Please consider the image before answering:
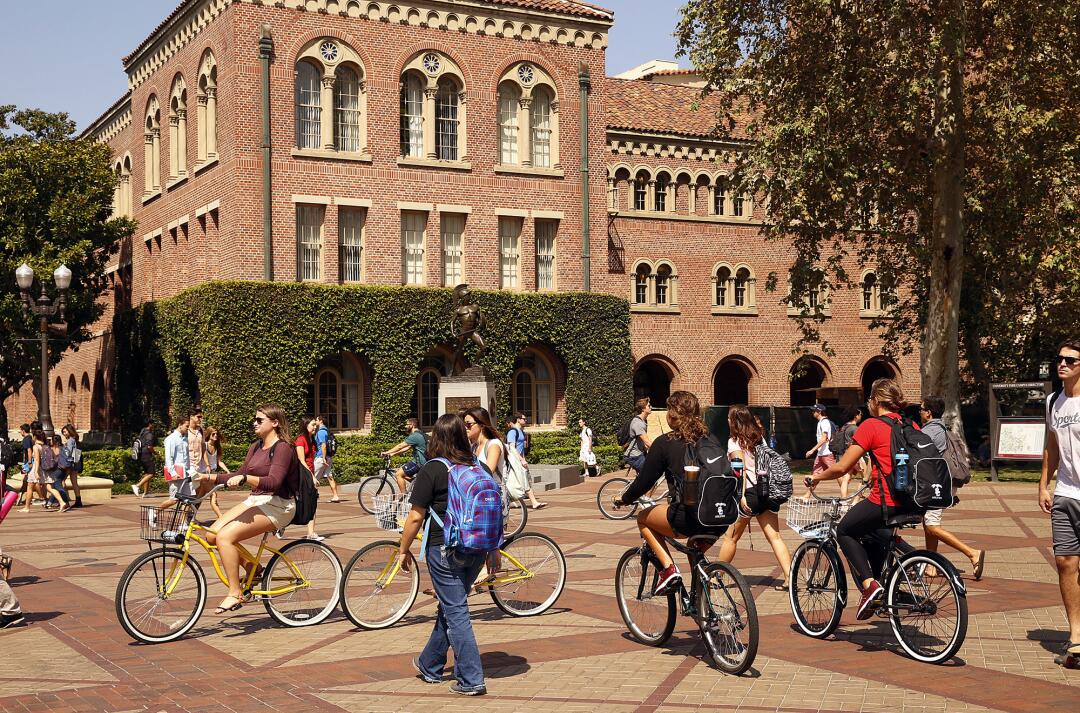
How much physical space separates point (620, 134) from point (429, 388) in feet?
42.6

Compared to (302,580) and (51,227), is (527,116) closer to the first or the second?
(51,227)

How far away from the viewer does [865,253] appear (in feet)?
111

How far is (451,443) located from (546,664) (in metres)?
1.76

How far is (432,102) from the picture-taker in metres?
36.0

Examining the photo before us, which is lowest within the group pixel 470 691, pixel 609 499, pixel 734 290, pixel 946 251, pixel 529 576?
pixel 609 499

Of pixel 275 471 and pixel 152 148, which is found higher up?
pixel 152 148

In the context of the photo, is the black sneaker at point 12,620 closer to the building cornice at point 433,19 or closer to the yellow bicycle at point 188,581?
the yellow bicycle at point 188,581

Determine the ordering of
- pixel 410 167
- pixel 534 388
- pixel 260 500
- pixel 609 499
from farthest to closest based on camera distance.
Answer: pixel 534 388, pixel 410 167, pixel 609 499, pixel 260 500

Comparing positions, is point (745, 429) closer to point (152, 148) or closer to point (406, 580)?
point (406, 580)

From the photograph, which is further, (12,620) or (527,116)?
(527,116)

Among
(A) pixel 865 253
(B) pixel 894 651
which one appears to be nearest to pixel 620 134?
(A) pixel 865 253

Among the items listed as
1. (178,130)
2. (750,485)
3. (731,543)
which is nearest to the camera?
(731,543)

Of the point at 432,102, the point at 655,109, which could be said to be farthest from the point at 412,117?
the point at 655,109

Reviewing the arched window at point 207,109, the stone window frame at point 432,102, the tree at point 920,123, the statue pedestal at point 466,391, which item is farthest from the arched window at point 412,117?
the tree at point 920,123
